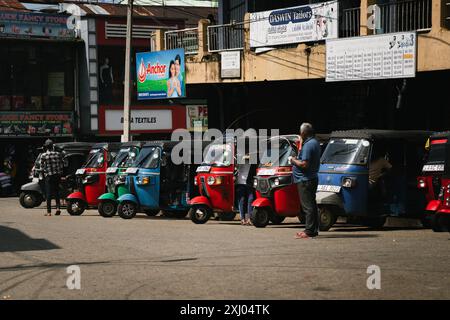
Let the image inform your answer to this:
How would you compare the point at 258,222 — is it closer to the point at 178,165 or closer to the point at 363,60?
the point at 178,165

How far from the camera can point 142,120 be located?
4481cm

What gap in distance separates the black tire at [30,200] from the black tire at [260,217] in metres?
11.3

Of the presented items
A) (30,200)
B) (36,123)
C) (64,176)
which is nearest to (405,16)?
(64,176)

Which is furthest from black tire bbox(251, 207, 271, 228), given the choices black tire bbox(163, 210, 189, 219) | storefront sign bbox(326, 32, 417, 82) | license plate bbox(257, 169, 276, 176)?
storefront sign bbox(326, 32, 417, 82)

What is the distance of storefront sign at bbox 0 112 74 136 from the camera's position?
4066 cm

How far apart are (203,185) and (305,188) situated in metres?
5.31

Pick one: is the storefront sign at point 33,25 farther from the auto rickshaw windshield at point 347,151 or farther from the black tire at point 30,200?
the auto rickshaw windshield at point 347,151

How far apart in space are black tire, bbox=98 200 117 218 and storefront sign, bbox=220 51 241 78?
8688 millimetres

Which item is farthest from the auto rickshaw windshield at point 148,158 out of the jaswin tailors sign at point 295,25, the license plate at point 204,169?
Result: the jaswin tailors sign at point 295,25

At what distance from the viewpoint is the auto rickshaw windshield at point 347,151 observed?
17.1 metres

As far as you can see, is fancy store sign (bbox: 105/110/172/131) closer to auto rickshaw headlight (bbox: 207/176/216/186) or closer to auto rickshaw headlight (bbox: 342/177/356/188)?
auto rickshaw headlight (bbox: 207/176/216/186)

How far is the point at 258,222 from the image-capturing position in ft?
57.7

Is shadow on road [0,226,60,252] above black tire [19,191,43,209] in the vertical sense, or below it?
above

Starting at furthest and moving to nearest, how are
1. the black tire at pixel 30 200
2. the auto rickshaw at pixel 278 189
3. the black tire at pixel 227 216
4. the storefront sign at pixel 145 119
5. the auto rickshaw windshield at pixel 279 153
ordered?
1. the storefront sign at pixel 145 119
2. the black tire at pixel 30 200
3. the black tire at pixel 227 216
4. the auto rickshaw windshield at pixel 279 153
5. the auto rickshaw at pixel 278 189
